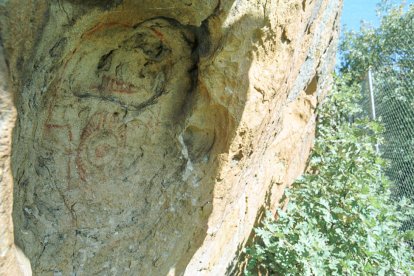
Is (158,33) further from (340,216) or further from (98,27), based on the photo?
(340,216)

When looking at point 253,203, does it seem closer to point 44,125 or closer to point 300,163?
point 300,163

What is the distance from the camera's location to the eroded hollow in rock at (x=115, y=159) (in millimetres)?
2316

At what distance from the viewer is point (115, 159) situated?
2.49m

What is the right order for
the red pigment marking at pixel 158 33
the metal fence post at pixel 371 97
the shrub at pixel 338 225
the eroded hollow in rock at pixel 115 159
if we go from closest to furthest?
the eroded hollow in rock at pixel 115 159, the red pigment marking at pixel 158 33, the shrub at pixel 338 225, the metal fence post at pixel 371 97

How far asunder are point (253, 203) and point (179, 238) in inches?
24.5

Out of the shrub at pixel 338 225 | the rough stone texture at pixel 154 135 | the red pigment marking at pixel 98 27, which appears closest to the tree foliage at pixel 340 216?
the shrub at pixel 338 225

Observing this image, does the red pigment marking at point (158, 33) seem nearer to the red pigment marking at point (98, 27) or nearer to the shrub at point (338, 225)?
the red pigment marking at point (98, 27)

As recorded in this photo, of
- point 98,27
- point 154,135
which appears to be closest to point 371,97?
point 154,135

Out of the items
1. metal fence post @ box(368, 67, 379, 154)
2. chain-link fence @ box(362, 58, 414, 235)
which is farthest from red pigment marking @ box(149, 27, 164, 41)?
metal fence post @ box(368, 67, 379, 154)

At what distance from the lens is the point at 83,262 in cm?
238

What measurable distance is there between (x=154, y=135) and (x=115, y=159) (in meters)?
0.26

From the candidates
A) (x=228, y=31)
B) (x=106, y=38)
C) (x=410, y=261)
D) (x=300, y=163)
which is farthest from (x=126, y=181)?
(x=410, y=261)

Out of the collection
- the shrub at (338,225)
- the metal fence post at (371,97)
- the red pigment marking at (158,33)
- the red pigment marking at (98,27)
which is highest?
the metal fence post at (371,97)

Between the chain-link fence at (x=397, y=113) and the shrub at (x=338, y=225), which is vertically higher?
the chain-link fence at (x=397, y=113)
